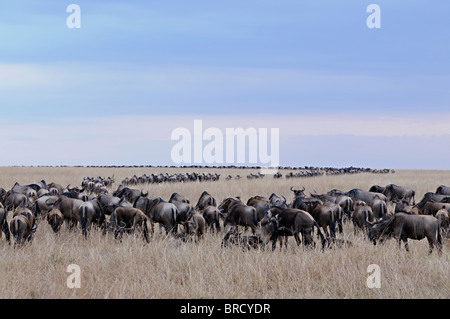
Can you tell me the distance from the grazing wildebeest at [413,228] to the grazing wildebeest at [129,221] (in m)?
6.06

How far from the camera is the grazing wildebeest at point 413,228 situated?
10234 mm

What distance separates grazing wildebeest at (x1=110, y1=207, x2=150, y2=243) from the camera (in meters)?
11.8

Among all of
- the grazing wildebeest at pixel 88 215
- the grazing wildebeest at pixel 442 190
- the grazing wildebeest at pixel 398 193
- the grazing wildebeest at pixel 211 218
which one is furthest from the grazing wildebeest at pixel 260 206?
the grazing wildebeest at pixel 442 190

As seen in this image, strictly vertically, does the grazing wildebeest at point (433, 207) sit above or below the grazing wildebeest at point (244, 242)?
above

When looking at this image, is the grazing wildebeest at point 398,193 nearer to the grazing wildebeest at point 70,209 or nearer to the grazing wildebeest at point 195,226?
the grazing wildebeest at point 195,226

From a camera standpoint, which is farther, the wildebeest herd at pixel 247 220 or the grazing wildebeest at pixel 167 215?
the grazing wildebeest at pixel 167 215

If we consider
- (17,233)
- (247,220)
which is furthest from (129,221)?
(247,220)

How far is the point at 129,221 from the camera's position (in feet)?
39.8

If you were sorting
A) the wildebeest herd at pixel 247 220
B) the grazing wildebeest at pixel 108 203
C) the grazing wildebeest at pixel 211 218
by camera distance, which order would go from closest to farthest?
the wildebeest herd at pixel 247 220 < the grazing wildebeest at pixel 211 218 < the grazing wildebeest at pixel 108 203

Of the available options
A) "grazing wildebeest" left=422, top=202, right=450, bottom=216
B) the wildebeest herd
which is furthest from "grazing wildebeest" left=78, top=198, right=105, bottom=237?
"grazing wildebeest" left=422, top=202, right=450, bottom=216

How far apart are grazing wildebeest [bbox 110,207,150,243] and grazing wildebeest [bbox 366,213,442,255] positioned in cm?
606

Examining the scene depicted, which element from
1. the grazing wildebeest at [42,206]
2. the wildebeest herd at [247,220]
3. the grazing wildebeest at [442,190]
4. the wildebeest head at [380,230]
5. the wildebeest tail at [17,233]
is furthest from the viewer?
the grazing wildebeest at [442,190]
